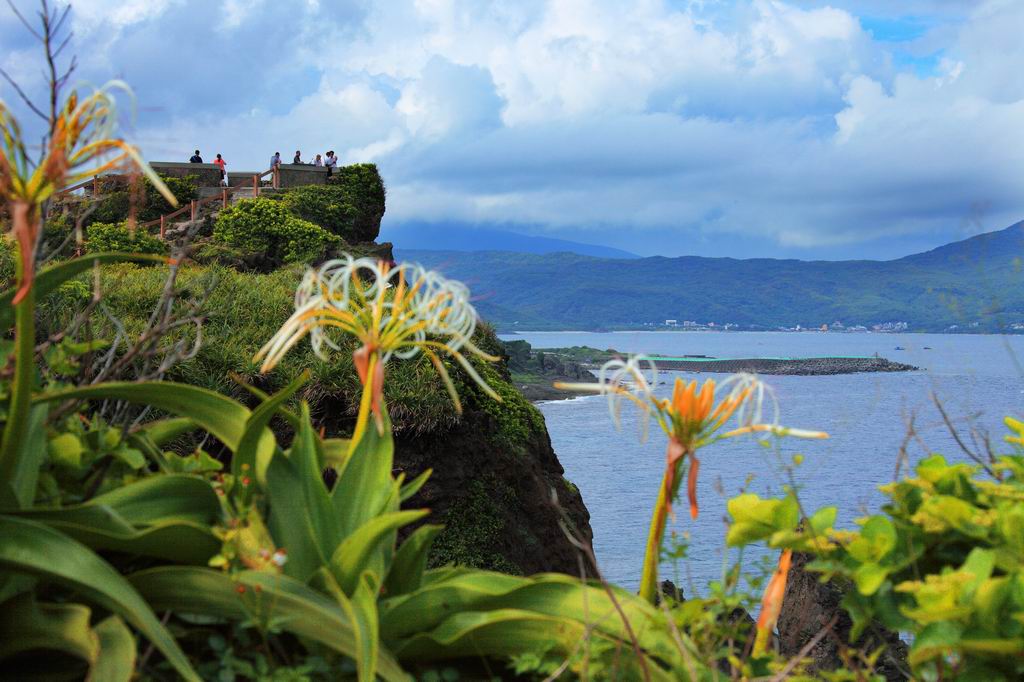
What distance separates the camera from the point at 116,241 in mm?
17625

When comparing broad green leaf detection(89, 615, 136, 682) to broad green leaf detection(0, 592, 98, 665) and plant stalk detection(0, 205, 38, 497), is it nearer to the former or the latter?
Answer: broad green leaf detection(0, 592, 98, 665)

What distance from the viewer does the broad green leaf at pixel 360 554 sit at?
2.11 meters

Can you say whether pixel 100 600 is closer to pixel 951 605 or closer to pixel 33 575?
pixel 33 575

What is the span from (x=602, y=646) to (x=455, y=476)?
652 centimetres

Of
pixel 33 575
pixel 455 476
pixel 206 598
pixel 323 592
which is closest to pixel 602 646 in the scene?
pixel 323 592

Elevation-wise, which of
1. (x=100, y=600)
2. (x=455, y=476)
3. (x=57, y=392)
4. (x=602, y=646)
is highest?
(x=57, y=392)

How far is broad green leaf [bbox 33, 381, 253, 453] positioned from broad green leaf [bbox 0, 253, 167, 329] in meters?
0.24

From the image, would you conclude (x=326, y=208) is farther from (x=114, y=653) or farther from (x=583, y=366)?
(x=583, y=366)

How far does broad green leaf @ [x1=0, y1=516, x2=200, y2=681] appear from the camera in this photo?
1910mm

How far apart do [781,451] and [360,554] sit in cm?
107

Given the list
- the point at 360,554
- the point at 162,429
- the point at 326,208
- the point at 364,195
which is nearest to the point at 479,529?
the point at 162,429

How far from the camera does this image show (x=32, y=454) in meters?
2.16

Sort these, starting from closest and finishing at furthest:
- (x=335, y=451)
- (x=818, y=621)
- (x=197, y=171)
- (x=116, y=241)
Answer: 1. (x=335, y=451)
2. (x=818, y=621)
3. (x=116, y=241)
4. (x=197, y=171)

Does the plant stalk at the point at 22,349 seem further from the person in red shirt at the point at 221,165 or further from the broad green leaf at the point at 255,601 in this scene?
the person in red shirt at the point at 221,165
